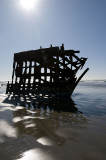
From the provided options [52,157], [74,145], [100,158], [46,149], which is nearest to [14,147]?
[46,149]

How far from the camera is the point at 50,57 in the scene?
1267cm

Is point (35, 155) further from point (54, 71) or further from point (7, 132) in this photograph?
point (54, 71)

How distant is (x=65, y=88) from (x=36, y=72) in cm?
310

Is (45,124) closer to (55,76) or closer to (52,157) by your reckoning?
(52,157)

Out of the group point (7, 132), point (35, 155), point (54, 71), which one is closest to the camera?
point (35, 155)

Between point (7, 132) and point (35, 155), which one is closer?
point (35, 155)

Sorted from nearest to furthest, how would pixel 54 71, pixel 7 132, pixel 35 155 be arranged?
pixel 35 155 < pixel 7 132 < pixel 54 71

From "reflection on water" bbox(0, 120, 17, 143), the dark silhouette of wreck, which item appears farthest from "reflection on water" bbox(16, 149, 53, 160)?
the dark silhouette of wreck

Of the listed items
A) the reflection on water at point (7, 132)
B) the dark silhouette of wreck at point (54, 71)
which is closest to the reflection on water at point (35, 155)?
the reflection on water at point (7, 132)

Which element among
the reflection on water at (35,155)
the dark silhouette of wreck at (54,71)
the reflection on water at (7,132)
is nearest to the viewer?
the reflection on water at (35,155)

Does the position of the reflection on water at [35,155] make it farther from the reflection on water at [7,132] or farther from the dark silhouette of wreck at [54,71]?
the dark silhouette of wreck at [54,71]

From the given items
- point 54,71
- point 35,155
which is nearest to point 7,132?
point 35,155

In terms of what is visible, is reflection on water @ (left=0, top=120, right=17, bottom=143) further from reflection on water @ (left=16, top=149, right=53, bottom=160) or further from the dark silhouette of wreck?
the dark silhouette of wreck

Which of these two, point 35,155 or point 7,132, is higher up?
point 7,132
